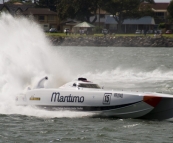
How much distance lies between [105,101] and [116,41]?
56.1 m

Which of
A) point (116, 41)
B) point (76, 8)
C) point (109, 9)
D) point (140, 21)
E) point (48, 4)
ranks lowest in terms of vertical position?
point (140, 21)

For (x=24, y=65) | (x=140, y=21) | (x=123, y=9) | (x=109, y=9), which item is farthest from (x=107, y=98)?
(x=140, y=21)

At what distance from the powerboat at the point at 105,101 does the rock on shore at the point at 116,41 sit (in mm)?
53067

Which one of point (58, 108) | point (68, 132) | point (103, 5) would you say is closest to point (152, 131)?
point (68, 132)

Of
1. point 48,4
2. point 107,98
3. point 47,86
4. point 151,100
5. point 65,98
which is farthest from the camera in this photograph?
point 48,4

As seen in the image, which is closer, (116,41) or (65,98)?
(65,98)

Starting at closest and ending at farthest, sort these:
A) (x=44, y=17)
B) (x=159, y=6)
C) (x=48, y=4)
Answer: (x=44, y=17) < (x=48, y=4) < (x=159, y=6)

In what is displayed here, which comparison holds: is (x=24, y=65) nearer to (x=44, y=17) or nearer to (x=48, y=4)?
(x=44, y=17)

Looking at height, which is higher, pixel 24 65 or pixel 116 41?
pixel 24 65

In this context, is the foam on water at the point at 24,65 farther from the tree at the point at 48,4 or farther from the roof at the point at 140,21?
the tree at the point at 48,4

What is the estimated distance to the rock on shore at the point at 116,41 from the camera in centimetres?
7312

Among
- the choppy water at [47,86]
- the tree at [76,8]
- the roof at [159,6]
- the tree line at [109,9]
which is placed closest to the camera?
the choppy water at [47,86]

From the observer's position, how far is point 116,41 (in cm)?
7462

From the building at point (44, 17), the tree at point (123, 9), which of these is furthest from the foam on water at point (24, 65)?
the building at point (44, 17)
